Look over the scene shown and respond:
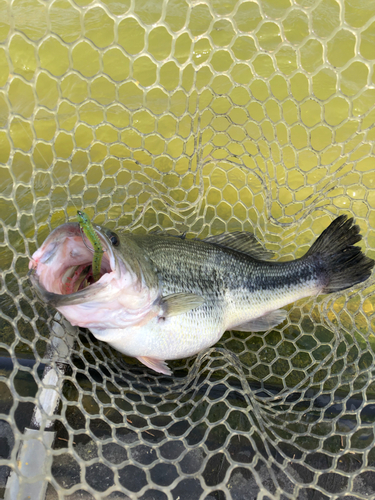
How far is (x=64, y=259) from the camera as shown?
2.25 metres

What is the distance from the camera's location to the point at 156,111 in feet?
15.8

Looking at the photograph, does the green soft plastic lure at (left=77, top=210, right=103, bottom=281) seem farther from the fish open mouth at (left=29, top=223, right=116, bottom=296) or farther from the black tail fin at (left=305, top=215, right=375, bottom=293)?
the black tail fin at (left=305, top=215, right=375, bottom=293)

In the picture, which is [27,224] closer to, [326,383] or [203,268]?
[203,268]

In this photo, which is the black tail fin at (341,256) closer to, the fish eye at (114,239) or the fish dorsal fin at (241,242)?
the fish dorsal fin at (241,242)

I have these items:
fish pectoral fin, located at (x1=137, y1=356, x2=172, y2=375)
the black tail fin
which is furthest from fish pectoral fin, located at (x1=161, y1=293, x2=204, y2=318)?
the black tail fin

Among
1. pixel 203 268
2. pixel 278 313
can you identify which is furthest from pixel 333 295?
pixel 203 268

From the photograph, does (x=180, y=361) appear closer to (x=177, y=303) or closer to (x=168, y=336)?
(x=168, y=336)

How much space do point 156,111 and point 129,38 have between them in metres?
1.52

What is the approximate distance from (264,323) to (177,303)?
93 cm

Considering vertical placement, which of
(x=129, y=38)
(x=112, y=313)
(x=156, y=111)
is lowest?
(x=112, y=313)

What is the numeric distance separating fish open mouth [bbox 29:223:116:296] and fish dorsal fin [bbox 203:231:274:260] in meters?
1.08

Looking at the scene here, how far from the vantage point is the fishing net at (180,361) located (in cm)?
231

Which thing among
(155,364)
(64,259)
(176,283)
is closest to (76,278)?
(64,259)

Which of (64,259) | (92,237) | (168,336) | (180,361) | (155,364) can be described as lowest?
(180,361)
